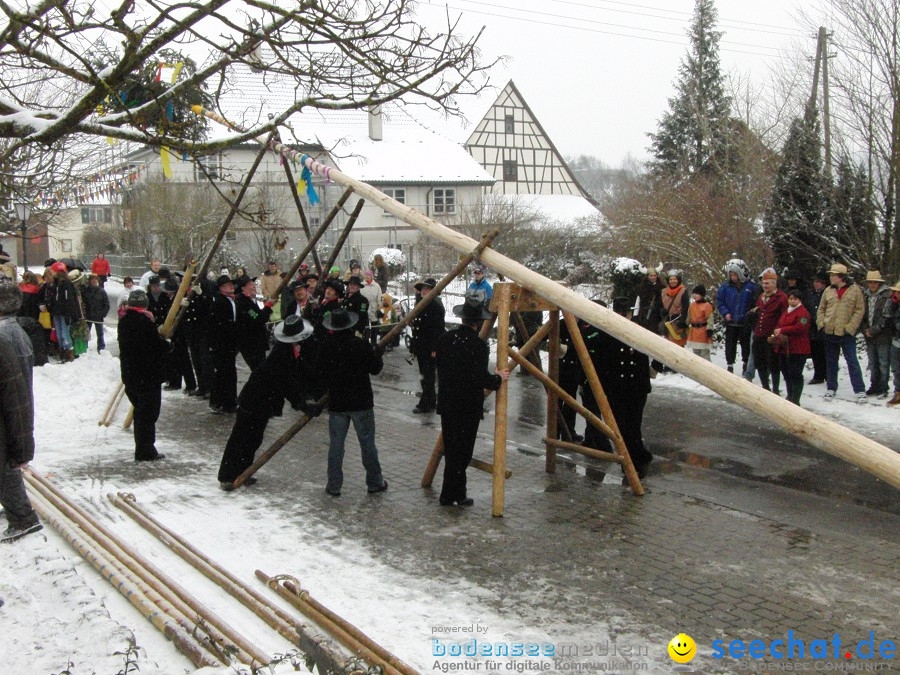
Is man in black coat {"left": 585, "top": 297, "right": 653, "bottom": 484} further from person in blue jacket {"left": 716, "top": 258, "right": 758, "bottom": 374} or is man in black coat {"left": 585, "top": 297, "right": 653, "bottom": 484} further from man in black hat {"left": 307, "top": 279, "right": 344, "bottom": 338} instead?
person in blue jacket {"left": 716, "top": 258, "right": 758, "bottom": 374}

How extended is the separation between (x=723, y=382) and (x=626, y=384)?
368 centimetres

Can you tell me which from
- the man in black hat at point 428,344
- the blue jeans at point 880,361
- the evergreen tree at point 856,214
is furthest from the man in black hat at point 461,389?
the evergreen tree at point 856,214

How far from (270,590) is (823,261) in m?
13.0

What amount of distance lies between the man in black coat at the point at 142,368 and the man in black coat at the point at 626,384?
4858 mm

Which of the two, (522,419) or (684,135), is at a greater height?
(684,135)

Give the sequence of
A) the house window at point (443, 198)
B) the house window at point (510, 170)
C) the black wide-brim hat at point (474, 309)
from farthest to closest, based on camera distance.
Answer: the house window at point (510, 170) → the house window at point (443, 198) → the black wide-brim hat at point (474, 309)

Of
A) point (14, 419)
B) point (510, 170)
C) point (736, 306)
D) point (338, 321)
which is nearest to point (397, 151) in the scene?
point (510, 170)

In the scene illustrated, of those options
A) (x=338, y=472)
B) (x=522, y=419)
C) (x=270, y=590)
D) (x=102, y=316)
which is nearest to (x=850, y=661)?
(x=270, y=590)

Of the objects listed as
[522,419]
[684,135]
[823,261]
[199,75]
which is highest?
[684,135]

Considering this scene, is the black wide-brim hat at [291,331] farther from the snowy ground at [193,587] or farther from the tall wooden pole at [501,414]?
the tall wooden pole at [501,414]

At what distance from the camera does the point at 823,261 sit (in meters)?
15.4

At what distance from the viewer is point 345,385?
7855mm

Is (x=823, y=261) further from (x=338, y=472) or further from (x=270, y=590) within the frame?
(x=270, y=590)

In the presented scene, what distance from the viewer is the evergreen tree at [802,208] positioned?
15109 millimetres
